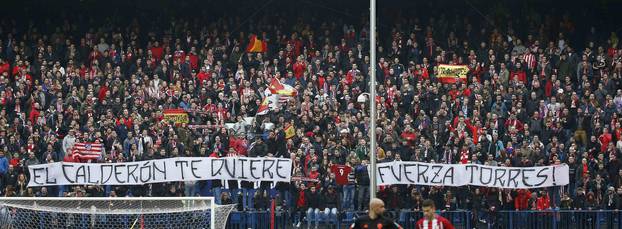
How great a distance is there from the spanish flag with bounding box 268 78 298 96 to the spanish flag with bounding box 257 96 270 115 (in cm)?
32

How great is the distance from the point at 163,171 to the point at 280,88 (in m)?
5.31

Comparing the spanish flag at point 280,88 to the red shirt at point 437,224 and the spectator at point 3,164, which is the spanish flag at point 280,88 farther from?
the red shirt at point 437,224

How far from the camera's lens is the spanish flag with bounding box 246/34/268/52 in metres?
37.6

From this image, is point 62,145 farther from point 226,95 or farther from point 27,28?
point 27,28

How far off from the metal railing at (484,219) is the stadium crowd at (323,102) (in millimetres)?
328

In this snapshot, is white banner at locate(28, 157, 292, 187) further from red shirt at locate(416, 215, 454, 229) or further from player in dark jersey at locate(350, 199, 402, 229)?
player in dark jersey at locate(350, 199, 402, 229)

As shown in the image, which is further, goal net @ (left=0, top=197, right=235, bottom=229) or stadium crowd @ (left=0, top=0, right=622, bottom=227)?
stadium crowd @ (left=0, top=0, right=622, bottom=227)

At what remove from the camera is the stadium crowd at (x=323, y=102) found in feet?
97.5

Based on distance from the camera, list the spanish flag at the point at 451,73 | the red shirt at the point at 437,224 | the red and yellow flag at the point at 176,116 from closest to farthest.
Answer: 1. the red shirt at the point at 437,224
2. the red and yellow flag at the point at 176,116
3. the spanish flag at the point at 451,73

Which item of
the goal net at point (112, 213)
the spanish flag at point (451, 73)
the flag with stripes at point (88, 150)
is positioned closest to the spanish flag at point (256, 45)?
the spanish flag at point (451, 73)

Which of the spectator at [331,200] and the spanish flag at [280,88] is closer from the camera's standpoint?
the spectator at [331,200]

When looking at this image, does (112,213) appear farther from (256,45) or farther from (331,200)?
(256,45)

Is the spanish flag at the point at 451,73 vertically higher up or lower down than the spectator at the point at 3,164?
higher up

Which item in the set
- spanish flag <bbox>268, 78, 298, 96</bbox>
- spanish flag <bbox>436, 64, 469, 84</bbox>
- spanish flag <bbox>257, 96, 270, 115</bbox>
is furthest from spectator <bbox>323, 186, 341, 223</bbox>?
spanish flag <bbox>436, 64, 469, 84</bbox>
